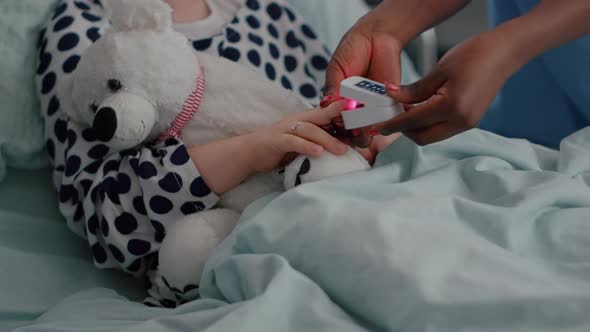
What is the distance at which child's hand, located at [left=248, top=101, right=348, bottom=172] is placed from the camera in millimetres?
830

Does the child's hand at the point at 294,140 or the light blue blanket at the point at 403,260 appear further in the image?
the child's hand at the point at 294,140

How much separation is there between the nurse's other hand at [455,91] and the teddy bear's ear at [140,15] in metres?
0.34

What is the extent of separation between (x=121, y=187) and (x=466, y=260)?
492 mm

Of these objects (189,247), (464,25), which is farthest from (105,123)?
(464,25)

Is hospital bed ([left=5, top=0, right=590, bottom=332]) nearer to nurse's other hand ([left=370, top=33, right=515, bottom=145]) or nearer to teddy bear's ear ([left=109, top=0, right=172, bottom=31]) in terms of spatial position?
nurse's other hand ([left=370, top=33, right=515, bottom=145])

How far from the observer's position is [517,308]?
0.60m

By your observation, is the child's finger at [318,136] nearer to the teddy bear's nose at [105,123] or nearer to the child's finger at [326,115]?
the child's finger at [326,115]

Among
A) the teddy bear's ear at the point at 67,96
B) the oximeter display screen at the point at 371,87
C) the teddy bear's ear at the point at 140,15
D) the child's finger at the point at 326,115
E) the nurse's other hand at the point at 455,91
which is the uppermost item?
the nurse's other hand at the point at 455,91

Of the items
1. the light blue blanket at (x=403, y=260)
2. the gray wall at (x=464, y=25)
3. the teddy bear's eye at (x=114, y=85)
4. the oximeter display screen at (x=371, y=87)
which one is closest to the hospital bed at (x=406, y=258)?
the light blue blanket at (x=403, y=260)

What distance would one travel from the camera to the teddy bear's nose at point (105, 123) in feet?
2.70

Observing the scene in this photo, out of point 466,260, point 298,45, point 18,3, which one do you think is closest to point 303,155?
point 466,260

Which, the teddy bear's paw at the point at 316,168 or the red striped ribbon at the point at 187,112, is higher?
the teddy bear's paw at the point at 316,168

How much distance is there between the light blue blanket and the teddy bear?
7 centimetres

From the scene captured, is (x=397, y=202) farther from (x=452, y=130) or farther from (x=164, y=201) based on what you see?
(x=164, y=201)
